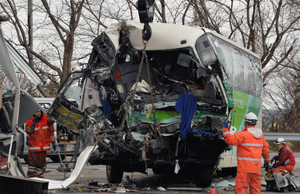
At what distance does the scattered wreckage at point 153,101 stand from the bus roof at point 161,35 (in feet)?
0.06

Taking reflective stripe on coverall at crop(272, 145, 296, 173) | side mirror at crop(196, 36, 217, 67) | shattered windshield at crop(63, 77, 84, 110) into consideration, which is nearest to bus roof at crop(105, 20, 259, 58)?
side mirror at crop(196, 36, 217, 67)

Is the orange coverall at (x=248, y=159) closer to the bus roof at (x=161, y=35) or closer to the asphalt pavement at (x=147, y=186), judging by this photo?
the asphalt pavement at (x=147, y=186)

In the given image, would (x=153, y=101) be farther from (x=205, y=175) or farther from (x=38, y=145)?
(x=38, y=145)

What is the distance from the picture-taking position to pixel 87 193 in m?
9.05

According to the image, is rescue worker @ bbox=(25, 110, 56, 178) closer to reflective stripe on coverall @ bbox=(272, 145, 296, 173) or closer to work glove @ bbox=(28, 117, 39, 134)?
work glove @ bbox=(28, 117, 39, 134)

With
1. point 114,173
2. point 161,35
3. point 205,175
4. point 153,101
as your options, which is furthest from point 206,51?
point 114,173

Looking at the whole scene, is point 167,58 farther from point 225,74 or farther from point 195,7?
point 195,7

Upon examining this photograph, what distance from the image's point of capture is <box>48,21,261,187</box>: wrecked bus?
9242 mm

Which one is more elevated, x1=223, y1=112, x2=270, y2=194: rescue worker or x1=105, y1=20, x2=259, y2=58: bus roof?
x1=105, y1=20, x2=259, y2=58: bus roof

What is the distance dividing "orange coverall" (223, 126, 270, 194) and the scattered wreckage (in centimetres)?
131

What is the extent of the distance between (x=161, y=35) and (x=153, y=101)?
4.10 ft

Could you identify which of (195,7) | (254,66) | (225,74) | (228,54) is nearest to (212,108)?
(225,74)

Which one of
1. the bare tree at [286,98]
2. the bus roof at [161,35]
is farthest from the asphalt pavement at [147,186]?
the bare tree at [286,98]

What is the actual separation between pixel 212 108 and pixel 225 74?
664 millimetres
